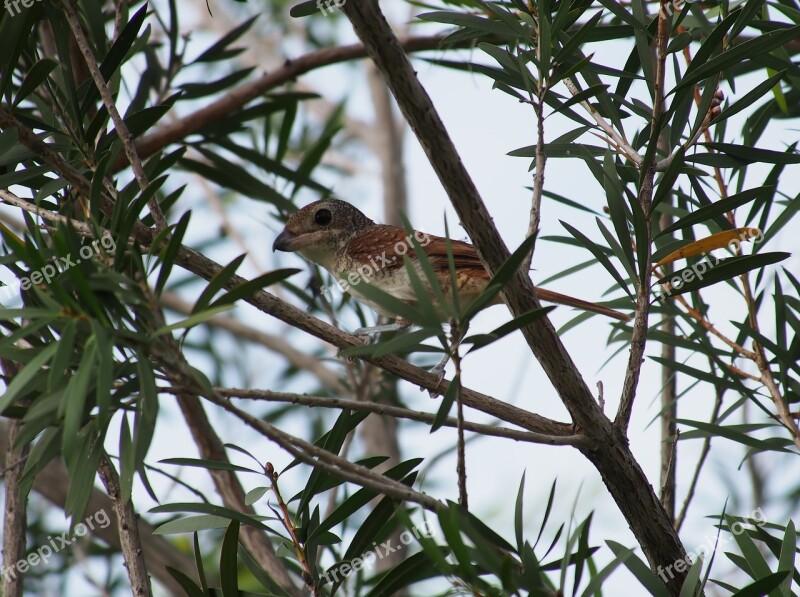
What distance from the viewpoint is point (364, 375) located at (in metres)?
4.79

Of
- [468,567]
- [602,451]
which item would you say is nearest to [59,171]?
[468,567]

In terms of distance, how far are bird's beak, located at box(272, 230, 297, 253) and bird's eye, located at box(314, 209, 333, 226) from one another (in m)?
0.18

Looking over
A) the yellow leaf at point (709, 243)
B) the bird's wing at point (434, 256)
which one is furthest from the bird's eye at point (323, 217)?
the yellow leaf at point (709, 243)

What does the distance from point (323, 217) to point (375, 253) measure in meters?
0.69

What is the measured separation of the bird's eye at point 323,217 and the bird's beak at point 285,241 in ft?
0.59

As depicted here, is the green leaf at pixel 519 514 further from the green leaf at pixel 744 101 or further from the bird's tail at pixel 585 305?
the bird's tail at pixel 585 305

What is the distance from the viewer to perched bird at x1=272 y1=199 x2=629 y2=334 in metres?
3.95

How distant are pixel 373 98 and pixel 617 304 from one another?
16.8 feet

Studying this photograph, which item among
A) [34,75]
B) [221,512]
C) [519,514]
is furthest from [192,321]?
[34,75]

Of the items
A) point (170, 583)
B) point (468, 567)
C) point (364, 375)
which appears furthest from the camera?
point (364, 375)

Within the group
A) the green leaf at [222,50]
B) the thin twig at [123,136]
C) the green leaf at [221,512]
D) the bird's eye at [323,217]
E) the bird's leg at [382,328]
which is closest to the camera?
the green leaf at [221,512]

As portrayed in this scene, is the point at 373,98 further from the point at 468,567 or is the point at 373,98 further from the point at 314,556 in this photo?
the point at 468,567

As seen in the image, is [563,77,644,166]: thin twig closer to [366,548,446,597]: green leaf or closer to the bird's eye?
[366,548,446,597]: green leaf

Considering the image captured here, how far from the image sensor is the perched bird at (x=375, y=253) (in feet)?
13.0
